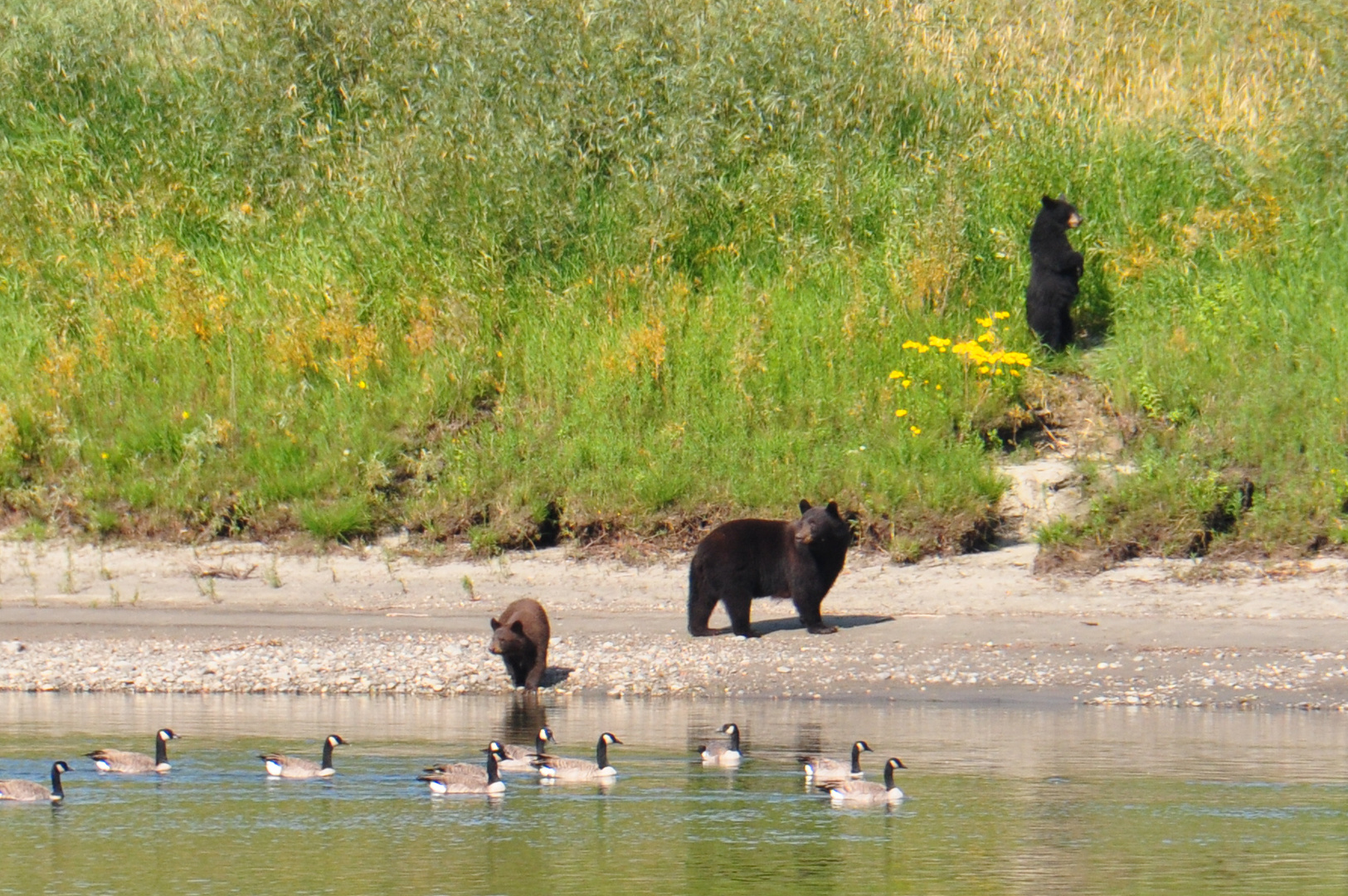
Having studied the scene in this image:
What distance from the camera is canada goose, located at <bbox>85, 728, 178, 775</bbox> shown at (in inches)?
360

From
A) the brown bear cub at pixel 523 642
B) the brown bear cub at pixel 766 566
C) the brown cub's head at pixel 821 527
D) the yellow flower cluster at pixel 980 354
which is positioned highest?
the yellow flower cluster at pixel 980 354

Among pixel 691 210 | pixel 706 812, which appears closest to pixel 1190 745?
pixel 706 812

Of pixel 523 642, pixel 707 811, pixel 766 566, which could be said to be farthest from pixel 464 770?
pixel 766 566

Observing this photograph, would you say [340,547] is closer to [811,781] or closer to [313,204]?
[313,204]

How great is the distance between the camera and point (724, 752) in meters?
9.45

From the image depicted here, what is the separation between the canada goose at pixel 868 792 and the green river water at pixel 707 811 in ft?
0.22

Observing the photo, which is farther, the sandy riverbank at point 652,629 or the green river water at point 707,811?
the sandy riverbank at point 652,629

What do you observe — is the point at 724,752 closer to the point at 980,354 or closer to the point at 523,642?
the point at 523,642

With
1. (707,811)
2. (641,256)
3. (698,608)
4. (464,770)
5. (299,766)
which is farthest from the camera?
(641,256)

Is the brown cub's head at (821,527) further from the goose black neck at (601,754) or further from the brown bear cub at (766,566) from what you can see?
the goose black neck at (601,754)

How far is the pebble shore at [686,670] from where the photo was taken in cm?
1134

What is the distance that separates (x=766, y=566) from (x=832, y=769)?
12.2 feet

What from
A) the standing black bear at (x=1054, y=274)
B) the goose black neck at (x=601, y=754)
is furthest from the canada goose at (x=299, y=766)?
the standing black bear at (x=1054, y=274)

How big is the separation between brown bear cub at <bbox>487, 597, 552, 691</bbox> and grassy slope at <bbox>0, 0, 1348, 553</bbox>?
299cm
